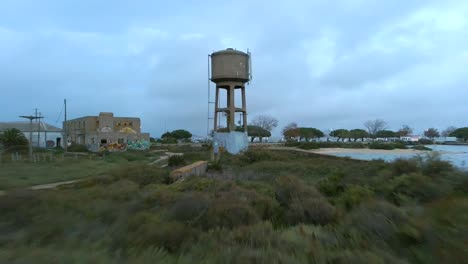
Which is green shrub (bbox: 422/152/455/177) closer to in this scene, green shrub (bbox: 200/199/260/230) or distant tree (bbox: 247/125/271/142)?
green shrub (bbox: 200/199/260/230)

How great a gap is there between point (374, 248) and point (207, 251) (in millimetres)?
2282

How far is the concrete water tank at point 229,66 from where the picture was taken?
173 ft

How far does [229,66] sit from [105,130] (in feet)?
143

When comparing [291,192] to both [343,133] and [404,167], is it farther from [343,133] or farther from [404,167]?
[343,133]

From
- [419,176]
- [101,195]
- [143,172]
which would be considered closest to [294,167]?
[143,172]

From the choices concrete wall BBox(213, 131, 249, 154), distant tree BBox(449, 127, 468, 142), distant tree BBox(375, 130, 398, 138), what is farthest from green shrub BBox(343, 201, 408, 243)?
distant tree BBox(375, 130, 398, 138)

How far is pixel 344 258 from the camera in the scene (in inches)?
212

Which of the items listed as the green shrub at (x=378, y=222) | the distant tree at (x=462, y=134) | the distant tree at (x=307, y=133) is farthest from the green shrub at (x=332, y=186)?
the distant tree at (x=462, y=134)

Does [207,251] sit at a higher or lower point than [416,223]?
lower

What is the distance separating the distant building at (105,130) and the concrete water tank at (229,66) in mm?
37755

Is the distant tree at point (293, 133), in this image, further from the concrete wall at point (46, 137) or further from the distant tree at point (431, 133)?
the concrete wall at point (46, 137)

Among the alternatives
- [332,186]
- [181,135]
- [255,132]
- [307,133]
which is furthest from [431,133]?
[332,186]

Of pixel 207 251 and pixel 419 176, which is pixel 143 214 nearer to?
pixel 207 251

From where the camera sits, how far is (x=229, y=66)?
5288 cm
